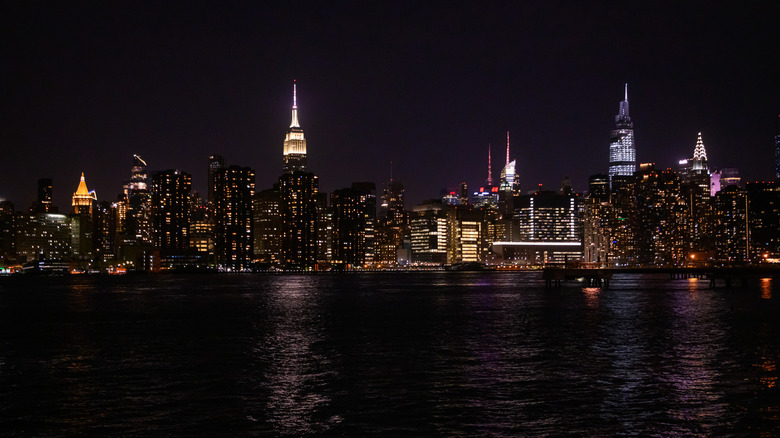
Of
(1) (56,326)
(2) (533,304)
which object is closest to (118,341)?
(1) (56,326)

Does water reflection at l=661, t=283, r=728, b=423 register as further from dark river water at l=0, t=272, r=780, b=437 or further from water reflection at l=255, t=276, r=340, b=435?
water reflection at l=255, t=276, r=340, b=435

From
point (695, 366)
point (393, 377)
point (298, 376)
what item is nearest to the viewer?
point (393, 377)

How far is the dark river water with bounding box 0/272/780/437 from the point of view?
91.4 ft

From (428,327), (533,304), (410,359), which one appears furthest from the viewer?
(533,304)

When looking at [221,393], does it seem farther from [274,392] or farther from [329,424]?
[329,424]

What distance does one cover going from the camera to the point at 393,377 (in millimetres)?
38281

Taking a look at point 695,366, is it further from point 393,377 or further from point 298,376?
point 298,376

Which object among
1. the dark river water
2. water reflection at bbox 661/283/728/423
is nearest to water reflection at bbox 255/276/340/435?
the dark river water

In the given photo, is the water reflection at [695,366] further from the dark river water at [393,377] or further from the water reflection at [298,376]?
the water reflection at [298,376]

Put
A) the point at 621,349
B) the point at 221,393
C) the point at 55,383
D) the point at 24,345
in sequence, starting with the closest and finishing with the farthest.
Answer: the point at 221,393, the point at 55,383, the point at 621,349, the point at 24,345

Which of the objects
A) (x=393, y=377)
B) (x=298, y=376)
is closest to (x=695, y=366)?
(x=393, y=377)

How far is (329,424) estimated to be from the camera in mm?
27609

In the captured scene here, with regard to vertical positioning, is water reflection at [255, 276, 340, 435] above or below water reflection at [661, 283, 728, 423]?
above

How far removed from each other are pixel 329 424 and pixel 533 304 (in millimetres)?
74688
